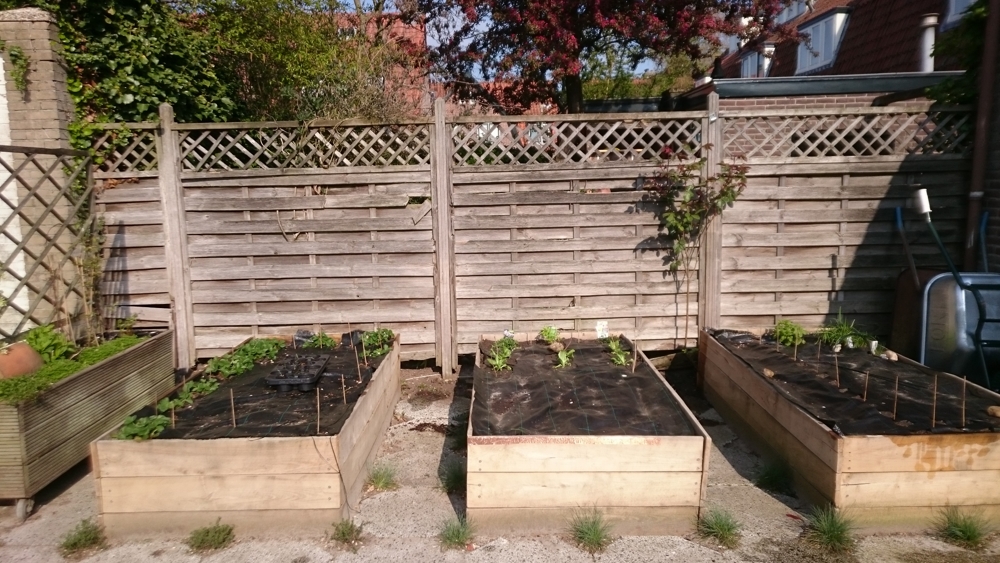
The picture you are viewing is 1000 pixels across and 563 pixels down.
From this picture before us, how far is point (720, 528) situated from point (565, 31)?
5835mm

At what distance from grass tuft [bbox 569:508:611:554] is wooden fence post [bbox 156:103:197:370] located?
4109mm

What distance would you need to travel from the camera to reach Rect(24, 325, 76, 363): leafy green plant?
179 inches

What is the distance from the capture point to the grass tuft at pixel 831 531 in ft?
10.8

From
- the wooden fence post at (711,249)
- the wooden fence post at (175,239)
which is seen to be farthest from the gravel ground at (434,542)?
the wooden fence post at (711,249)

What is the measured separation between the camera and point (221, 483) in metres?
3.43

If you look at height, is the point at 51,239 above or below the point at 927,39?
below

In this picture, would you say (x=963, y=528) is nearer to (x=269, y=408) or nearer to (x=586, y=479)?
(x=586, y=479)

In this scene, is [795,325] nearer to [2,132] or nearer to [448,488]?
[448,488]

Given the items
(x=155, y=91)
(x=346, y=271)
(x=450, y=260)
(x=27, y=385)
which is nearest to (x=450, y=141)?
(x=450, y=260)

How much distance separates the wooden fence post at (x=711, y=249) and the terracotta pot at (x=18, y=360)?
512 cm

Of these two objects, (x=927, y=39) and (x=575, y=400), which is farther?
(x=927, y=39)

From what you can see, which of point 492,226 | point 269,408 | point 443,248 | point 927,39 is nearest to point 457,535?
point 269,408

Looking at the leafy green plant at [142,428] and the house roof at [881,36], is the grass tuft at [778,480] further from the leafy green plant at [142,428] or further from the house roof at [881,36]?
the house roof at [881,36]

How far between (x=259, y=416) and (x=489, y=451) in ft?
5.03
